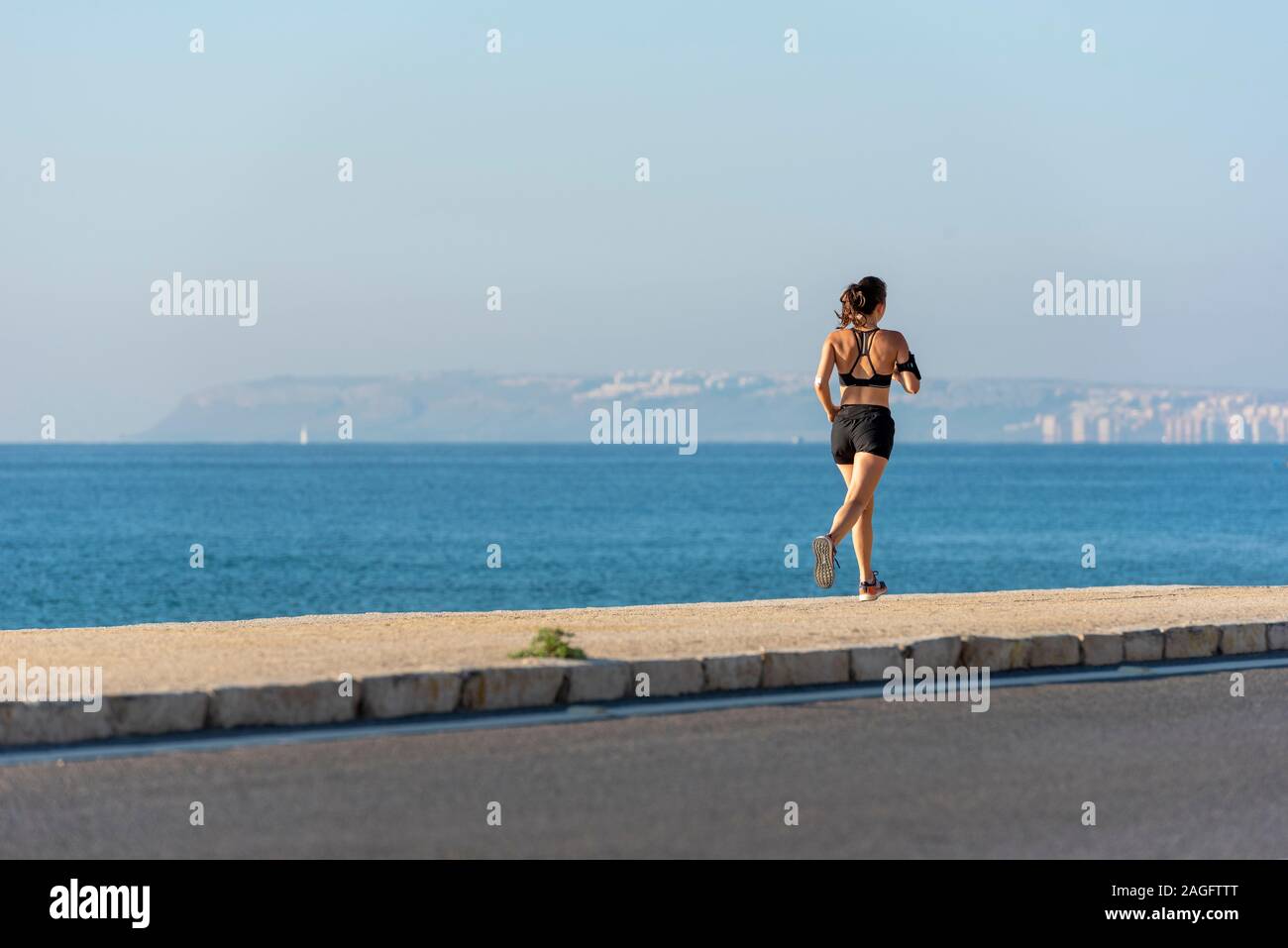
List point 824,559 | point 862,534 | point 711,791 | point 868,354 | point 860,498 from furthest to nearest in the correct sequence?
point 862,534 → point 868,354 → point 860,498 → point 824,559 → point 711,791

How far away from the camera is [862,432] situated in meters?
13.3

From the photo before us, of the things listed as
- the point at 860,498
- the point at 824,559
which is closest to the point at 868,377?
the point at 860,498

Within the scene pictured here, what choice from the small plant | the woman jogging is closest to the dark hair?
the woman jogging

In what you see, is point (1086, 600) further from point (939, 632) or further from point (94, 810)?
point (94, 810)

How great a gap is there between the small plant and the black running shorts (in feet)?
13.4

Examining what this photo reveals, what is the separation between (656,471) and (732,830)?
7457 inches

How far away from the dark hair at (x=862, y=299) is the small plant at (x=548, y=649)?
4.53 m

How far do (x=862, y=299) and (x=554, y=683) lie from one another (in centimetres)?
523

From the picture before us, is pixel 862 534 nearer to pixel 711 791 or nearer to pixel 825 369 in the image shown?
pixel 825 369

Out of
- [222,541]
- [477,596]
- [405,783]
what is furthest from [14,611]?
[405,783]

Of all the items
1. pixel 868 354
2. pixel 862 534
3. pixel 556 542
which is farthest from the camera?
pixel 556 542

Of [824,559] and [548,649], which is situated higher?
[824,559]

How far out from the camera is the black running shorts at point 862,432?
13.2m

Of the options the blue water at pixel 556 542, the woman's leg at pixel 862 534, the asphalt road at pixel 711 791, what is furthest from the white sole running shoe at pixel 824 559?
the blue water at pixel 556 542
